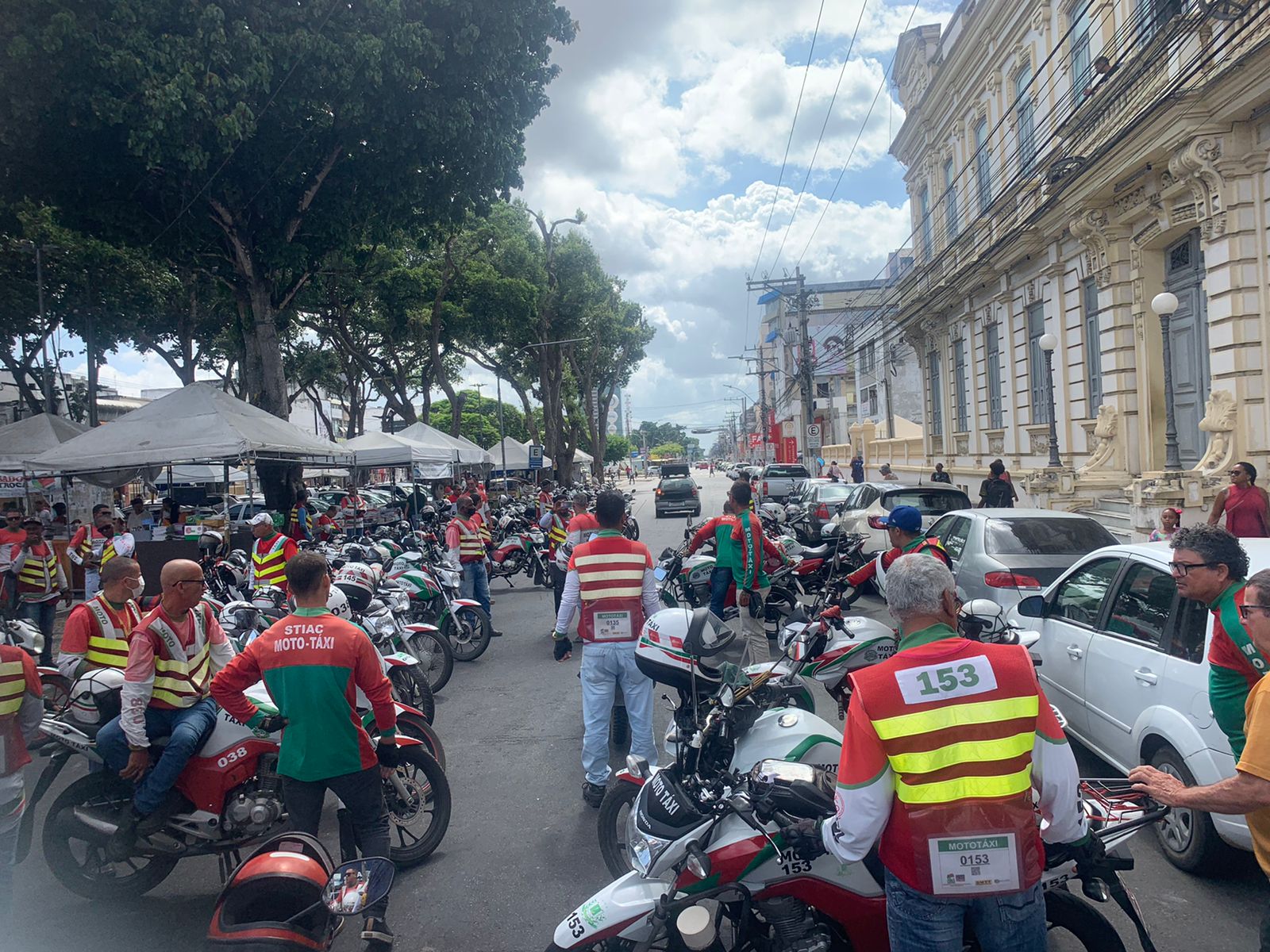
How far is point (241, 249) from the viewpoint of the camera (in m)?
14.6

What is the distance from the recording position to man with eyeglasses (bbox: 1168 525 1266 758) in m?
3.00

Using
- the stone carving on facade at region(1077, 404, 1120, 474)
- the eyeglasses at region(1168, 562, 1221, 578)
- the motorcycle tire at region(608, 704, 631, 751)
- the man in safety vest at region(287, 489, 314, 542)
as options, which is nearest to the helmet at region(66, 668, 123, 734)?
the motorcycle tire at region(608, 704, 631, 751)

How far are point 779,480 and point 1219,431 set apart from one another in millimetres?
19244

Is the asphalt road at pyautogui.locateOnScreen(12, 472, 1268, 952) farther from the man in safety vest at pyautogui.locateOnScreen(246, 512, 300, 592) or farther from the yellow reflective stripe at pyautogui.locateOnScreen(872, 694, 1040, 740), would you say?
the man in safety vest at pyautogui.locateOnScreen(246, 512, 300, 592)

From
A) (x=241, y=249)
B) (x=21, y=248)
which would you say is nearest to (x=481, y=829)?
(x=241, y=249)

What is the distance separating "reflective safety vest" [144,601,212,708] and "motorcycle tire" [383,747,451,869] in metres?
1.11

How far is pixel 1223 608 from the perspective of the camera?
10.4 feet

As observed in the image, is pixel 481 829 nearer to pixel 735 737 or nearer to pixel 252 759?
pixel 252 759

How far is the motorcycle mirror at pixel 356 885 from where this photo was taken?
2.96 meters

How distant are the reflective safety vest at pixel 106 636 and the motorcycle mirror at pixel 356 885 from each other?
2.55 metres

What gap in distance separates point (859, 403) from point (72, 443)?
4785cm

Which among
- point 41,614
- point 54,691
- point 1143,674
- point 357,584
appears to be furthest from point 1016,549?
point 41,614

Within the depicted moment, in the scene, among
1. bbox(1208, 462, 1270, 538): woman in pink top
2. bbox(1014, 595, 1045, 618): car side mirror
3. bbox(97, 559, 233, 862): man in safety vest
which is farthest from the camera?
bbox(1208, 462, 1270, 538): woman in pink top

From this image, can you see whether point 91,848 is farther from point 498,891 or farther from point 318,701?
point 498,891
